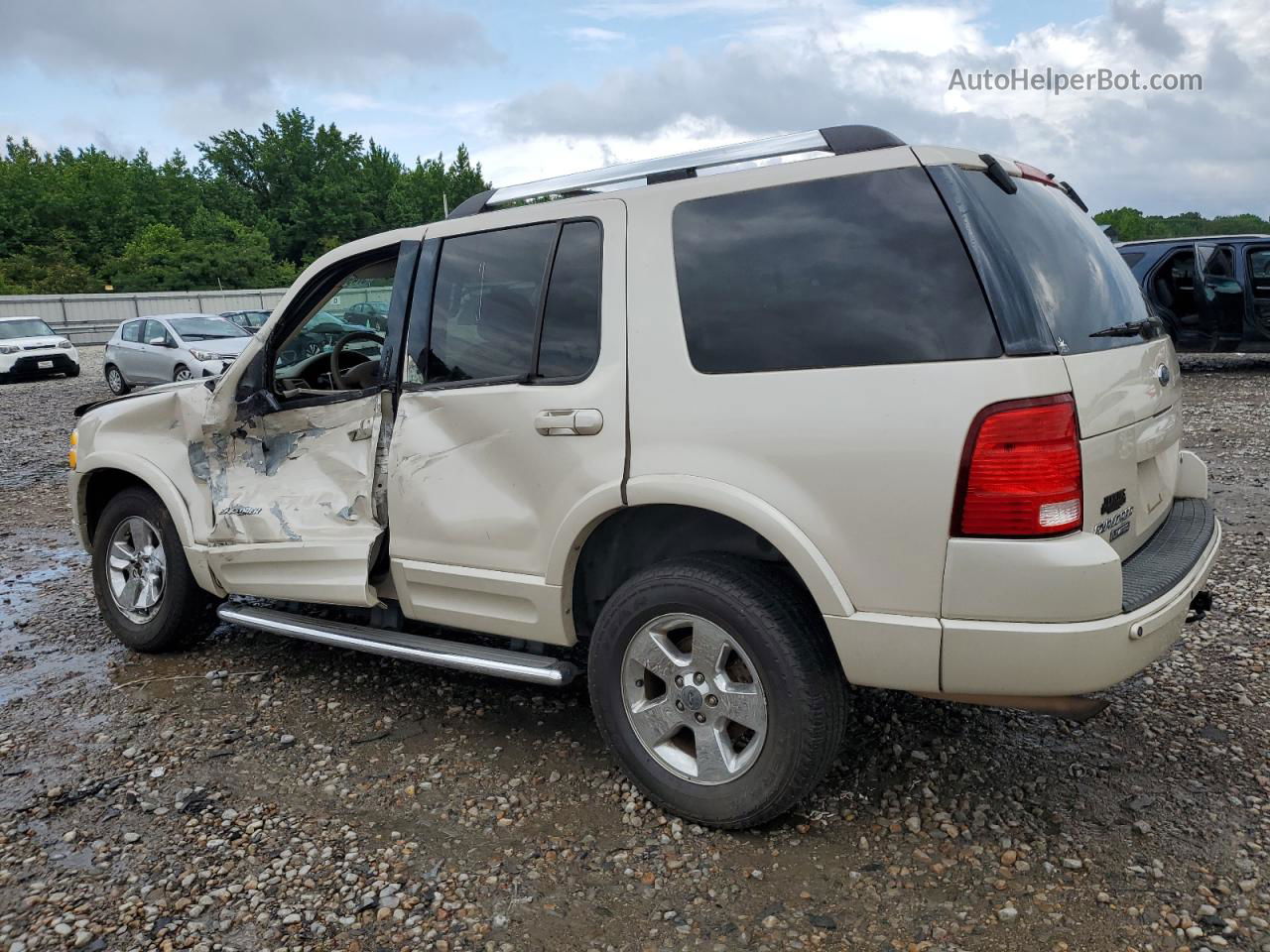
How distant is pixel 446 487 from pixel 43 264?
196 feet

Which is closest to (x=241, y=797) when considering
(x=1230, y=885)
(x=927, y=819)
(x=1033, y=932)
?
(x=927, y=819)

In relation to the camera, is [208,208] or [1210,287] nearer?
[1210,287]

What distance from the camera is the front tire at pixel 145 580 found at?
4.58 meters

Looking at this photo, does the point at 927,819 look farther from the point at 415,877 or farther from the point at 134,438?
the point at 134,438

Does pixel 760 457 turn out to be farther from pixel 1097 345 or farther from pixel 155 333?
pixel 155 333

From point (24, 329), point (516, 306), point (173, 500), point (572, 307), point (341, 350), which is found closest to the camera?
point (572, 307)

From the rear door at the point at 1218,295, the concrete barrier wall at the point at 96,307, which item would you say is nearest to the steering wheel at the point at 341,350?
the rear door at the point at 1218,295

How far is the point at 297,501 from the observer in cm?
408

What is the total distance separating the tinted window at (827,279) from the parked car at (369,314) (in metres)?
1.53

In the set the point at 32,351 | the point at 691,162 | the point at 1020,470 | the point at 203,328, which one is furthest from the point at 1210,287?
the point at 32,351

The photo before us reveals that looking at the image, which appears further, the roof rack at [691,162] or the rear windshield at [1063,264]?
the roof rack at [691,162]

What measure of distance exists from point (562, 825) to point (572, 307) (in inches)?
67.1

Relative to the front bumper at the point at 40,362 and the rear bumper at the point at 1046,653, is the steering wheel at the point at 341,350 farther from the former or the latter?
the front bumper at the point at 40,362

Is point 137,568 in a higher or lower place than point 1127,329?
lower
